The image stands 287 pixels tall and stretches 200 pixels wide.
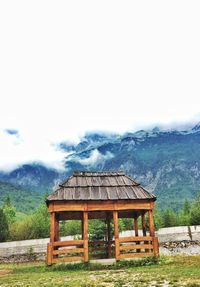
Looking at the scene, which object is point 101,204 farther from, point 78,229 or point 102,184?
point 78,229

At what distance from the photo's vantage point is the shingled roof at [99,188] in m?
21.3

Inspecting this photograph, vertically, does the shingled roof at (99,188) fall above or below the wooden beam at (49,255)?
above

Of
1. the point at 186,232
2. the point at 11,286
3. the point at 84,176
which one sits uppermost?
the point at 84,176

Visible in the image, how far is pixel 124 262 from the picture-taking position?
2012cm

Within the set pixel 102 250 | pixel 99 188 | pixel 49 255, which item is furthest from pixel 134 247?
pixel 102 250

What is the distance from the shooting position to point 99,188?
22.4 m

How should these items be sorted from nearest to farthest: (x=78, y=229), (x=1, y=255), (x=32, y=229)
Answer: (x=1, y=255) < (x=32, y=229) < (x=78, y=229)

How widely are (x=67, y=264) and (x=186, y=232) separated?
89.9 ft

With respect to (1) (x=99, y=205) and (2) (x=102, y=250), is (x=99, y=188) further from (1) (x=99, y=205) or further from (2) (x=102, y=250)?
(2) (x=102, y=250)

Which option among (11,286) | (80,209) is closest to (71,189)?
(80,209)

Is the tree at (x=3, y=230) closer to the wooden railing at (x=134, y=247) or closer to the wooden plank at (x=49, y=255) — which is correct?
the wooden plank at (x=49, y=255)

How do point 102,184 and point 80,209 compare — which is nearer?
point 80,209

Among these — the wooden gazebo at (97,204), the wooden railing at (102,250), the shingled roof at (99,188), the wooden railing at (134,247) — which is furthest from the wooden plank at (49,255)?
the wooden railing at (102,250)

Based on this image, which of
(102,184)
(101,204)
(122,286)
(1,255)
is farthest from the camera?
(1,255)
